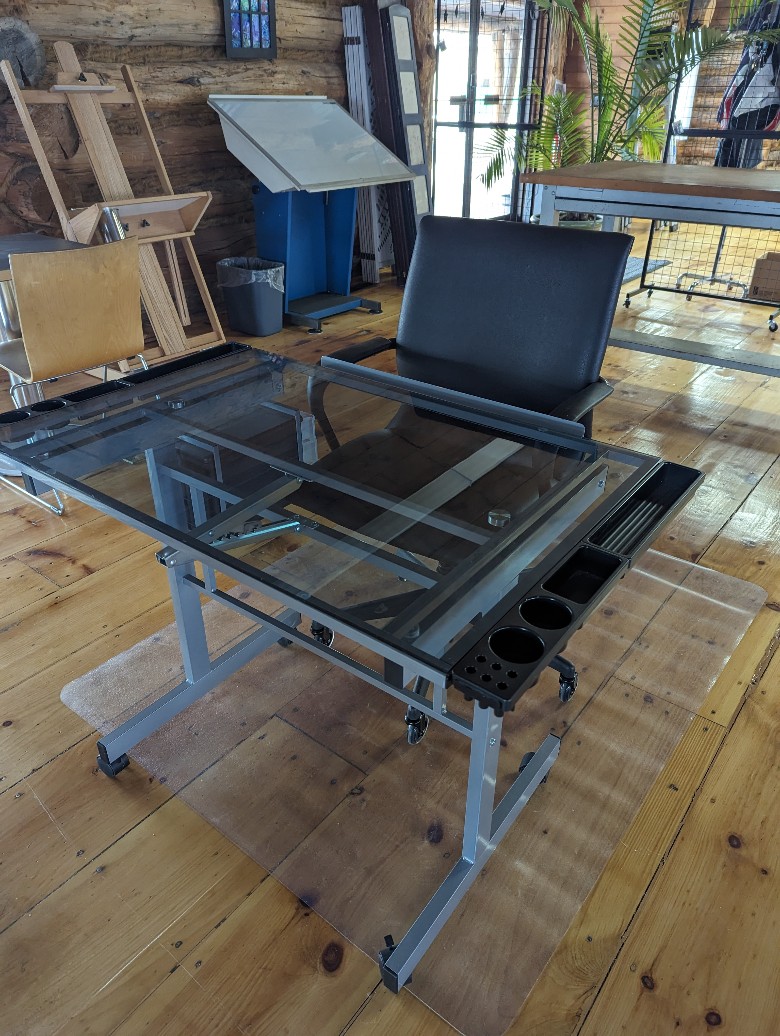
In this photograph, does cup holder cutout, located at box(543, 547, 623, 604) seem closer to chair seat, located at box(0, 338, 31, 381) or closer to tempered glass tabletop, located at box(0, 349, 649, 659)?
tempered glass tabletop, located at box(0, 349, 649, 659)

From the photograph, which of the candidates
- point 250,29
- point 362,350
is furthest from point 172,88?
point 362,350

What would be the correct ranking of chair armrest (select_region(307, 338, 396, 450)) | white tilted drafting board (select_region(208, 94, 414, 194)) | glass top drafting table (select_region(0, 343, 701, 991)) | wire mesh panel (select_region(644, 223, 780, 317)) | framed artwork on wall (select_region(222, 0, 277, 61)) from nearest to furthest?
glass top drafting table (select_region(0, 343, 701, 991)) < chair armrest (select_region(307, 338, 396, 450)) < white tilted drafting board (select_region(208, 94, 414, 194)) < framed artwork on wall (select_region(222, 0, 277, 61)) < wire mesh panel (select_region(644, 223, 780, 317))

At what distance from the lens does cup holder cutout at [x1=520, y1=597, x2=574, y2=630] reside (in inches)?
34.5

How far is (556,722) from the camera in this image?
1726 millimetres

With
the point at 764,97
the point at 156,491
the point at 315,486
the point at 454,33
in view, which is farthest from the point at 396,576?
the point at 454,33

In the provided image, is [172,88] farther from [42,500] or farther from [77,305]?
[42,500]

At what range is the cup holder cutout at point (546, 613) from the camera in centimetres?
88

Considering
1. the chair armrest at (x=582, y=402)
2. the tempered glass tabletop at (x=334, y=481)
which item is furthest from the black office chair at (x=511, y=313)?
the tempered glass tabletop at (x=334, y=481)

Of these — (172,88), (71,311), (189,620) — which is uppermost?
(172,88)

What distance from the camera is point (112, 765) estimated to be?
157 centimetres

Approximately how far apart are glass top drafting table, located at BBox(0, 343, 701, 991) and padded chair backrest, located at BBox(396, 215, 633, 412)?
0.28 m

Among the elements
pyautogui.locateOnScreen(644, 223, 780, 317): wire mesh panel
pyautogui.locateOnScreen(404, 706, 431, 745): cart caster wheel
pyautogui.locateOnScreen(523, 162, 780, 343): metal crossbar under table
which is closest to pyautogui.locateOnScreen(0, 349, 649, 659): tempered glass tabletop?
pyautogui.locateOnScreen(404, 706, 431, 745): cart caster wheel

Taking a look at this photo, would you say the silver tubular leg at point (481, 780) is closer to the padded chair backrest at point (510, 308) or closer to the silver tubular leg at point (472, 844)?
the silver tubular leg at point (472, 844)

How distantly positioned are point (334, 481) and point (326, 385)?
17.3 inches
